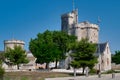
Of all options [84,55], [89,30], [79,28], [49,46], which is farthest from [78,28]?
[84,55]

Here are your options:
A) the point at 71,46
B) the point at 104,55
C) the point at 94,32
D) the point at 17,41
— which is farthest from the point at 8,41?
the point at 71,46

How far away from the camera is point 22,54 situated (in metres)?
76.2

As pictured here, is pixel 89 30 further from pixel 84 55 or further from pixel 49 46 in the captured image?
pixel 84 55

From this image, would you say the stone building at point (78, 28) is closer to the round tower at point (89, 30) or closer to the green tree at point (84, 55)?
the round tower at point (89, 30)

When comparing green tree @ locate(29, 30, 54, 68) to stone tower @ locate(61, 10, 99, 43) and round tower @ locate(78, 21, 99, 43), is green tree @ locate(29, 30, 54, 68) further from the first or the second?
round tower @ locate(78, 21, 99, 43)

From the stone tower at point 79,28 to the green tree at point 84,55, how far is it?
147 ft

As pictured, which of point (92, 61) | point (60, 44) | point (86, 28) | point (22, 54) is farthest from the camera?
point (86, 28)

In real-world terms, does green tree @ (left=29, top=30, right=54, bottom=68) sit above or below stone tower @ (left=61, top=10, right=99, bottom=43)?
below

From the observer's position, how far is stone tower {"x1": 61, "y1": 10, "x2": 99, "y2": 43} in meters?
105

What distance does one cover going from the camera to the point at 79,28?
348 ft

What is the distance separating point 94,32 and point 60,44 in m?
21.4

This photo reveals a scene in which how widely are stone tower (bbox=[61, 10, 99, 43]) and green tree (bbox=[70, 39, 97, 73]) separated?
44.7 m

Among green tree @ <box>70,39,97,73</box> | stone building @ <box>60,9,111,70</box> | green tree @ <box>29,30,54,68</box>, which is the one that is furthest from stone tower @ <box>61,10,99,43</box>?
green tree @ <box>70,39,97,73</box>

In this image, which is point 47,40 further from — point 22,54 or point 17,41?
point 17,41
